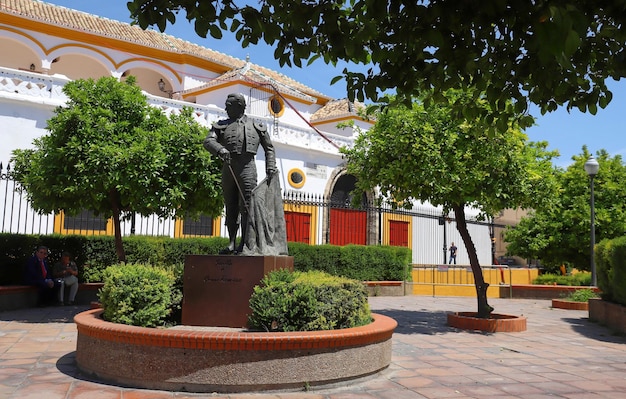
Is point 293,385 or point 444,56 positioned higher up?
point 444,56

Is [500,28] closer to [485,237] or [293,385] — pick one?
[293,385]

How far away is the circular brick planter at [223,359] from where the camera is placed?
5.18 meters

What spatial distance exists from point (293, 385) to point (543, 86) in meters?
3.50

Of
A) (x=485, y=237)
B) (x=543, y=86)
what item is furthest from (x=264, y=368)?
(x=485, y=237)

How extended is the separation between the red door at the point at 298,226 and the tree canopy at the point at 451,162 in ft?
30.4

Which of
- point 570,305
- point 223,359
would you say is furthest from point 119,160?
point 570,305

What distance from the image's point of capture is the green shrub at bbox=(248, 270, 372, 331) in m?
5.74

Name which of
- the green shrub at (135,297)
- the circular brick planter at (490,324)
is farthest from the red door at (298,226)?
the green shrub at (135,297)

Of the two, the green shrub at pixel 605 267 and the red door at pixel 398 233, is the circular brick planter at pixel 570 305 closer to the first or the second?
the green shrub at pixel 605 267

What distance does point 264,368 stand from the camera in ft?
17.1

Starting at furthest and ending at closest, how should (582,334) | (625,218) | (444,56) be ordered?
(625,218)
(582,334)
(444,56)

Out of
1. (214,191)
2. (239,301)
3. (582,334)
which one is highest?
(214,191)

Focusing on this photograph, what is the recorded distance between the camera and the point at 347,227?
2233cm

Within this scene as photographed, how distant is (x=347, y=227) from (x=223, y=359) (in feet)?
56.8
